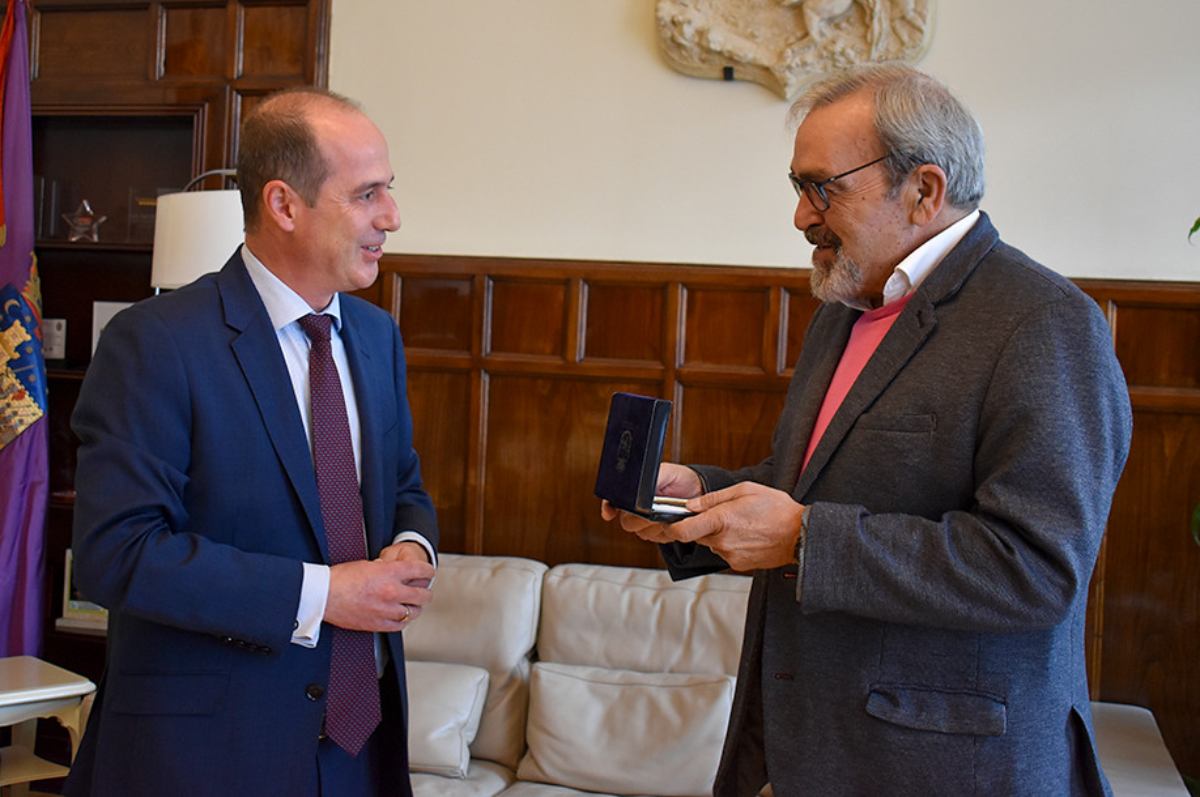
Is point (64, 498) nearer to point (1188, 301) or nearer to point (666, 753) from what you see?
point (666, 753)

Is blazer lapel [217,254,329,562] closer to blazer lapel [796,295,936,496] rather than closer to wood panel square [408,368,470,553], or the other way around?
blazer lapel [796,295,936,496]

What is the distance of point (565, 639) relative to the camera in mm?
3205

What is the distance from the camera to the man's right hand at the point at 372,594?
1713mm

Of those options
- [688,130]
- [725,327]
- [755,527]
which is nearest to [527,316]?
[725,327]

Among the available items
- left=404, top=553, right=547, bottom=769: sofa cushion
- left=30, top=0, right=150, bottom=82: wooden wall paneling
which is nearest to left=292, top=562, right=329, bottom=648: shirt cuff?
left=404, top=553, right=547, bottom=769: sofa cushion

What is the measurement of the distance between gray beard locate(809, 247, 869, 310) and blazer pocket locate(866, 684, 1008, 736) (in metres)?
0.58

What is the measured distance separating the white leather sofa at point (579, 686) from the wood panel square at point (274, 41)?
176 cm

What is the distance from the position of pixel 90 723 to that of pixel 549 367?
1951 mm

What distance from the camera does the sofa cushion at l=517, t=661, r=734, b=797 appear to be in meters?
2.87

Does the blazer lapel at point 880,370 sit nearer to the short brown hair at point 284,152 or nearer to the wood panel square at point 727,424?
the short brown hair at point 284,152

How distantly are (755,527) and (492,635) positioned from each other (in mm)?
1823

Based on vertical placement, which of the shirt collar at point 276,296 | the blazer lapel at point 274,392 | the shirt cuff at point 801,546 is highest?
the shirt collar at point 276,296

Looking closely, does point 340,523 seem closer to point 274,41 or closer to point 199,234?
point 199,234

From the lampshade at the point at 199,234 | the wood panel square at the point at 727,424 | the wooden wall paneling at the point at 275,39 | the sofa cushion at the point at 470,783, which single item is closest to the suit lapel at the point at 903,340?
the sofa cushion at the point at 470,783
